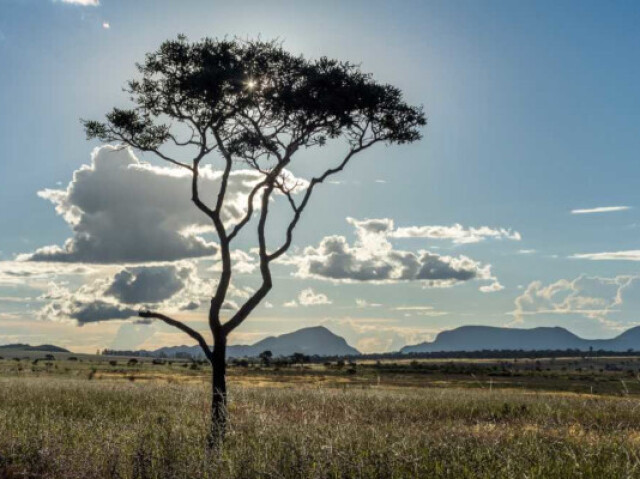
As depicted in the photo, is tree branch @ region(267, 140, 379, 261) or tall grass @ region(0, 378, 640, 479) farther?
tree branch @ region(267, 140, 379, 261)

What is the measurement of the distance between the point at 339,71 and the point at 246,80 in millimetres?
3138

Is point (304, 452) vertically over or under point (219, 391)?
under

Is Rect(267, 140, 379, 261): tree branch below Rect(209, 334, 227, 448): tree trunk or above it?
above

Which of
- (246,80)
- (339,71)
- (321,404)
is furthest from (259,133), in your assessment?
(321,404)

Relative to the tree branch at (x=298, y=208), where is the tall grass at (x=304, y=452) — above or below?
below

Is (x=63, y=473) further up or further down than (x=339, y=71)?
further down

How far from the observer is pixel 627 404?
26500mm

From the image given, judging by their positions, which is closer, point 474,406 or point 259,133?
point 259,133

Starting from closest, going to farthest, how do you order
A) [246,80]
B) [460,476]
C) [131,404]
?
[460,476] → [246,80] → [131,404]

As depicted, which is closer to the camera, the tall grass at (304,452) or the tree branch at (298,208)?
the tall grass at (304,452)

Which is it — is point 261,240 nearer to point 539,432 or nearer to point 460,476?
point 539,432

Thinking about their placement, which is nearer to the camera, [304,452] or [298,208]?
[304,452]

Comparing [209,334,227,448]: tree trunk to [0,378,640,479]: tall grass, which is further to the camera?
[209,334,227,448]: tree trunk

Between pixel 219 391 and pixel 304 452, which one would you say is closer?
pixel 304 452
